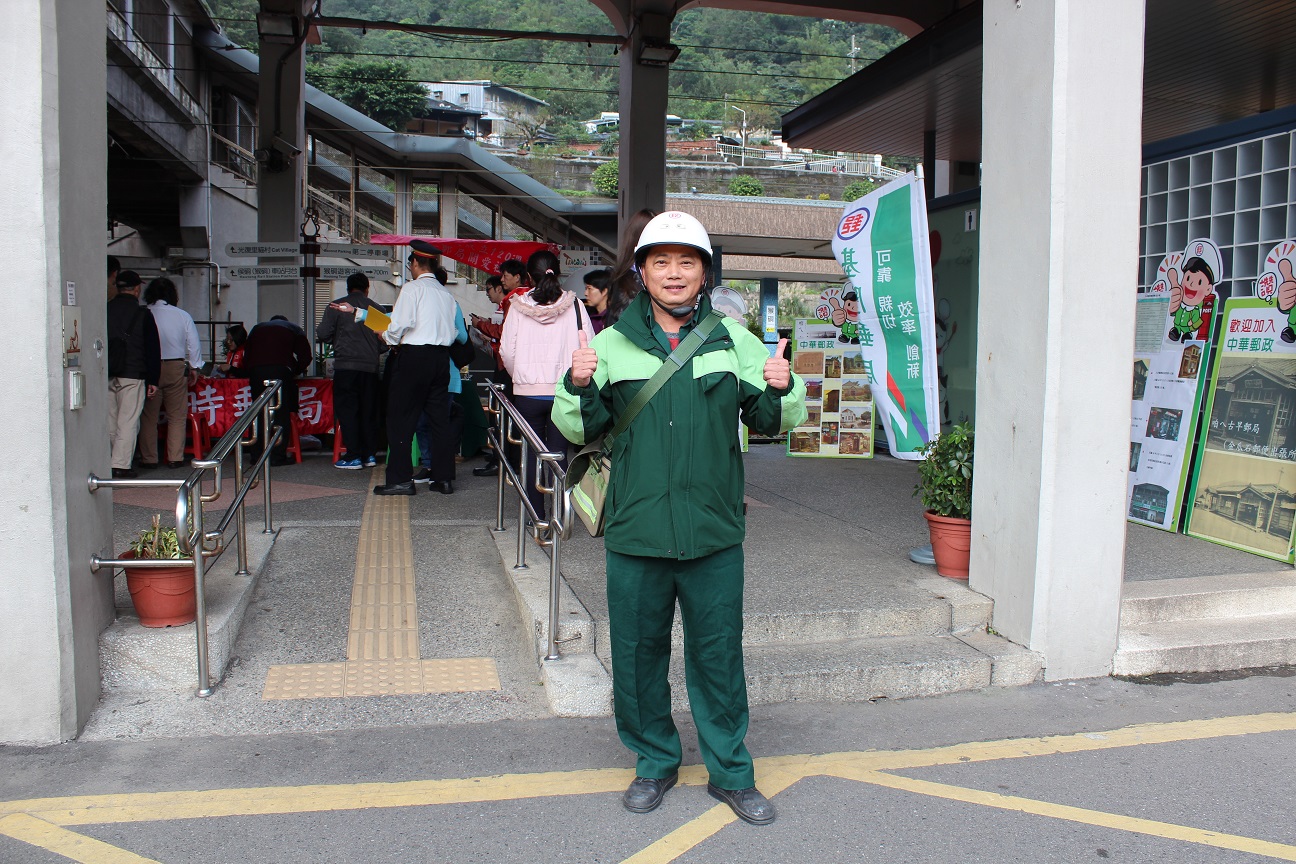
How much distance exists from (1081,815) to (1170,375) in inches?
164

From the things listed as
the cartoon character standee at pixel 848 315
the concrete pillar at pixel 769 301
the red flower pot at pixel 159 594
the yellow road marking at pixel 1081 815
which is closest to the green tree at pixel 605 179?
the concrete pillar at pixel 769 301

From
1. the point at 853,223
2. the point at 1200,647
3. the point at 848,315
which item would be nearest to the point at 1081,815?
the point at 1200,647

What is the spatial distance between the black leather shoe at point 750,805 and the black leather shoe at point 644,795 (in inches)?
8.3

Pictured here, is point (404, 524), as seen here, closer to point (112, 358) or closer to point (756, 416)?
point (112, 358)

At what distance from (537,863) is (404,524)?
3.88m

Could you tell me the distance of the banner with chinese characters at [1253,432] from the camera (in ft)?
19.0

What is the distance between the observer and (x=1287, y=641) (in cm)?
484

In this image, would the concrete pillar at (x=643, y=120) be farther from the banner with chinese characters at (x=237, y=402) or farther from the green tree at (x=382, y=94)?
the green tree at (x=382, y=94)

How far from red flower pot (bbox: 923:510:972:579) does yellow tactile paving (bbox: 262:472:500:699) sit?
7.92 ft

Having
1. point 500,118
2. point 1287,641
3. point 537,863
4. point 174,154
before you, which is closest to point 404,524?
point 537,863

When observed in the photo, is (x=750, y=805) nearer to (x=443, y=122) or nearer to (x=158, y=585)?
(x=158, y=585)

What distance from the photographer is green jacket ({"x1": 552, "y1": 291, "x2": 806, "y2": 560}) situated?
3062mm

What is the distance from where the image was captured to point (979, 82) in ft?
32.0

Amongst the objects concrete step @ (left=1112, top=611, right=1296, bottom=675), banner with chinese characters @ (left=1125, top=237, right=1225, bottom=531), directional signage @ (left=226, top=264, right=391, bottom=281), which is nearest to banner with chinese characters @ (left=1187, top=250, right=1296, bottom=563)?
banner with chinese characters @ (left=1125, top=237, right=1225, bottom=531)
